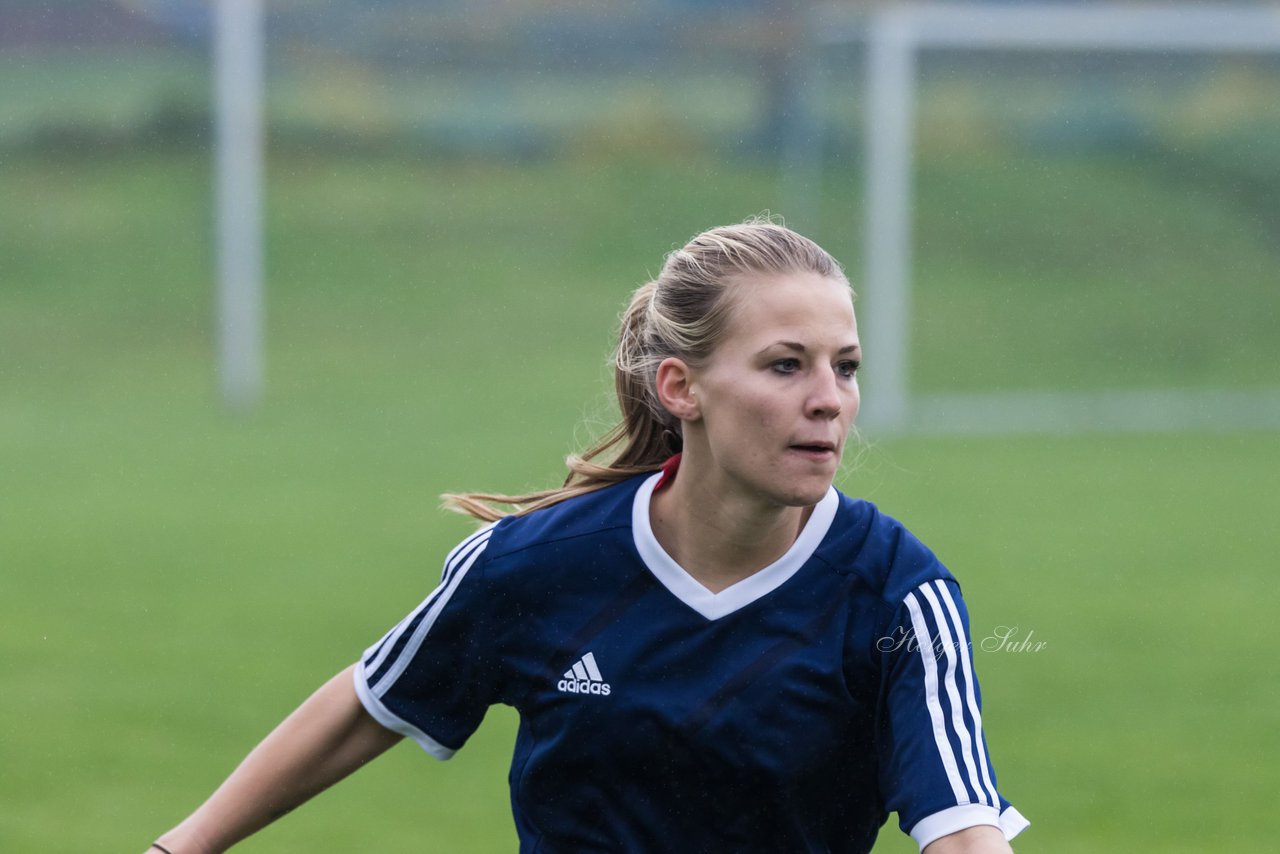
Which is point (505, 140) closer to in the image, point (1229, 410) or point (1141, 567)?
point (1229, 410)

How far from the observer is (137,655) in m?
7.93

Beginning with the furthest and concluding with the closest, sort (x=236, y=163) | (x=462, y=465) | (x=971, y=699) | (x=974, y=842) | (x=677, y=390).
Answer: (x=236, y=163), (x=462, y=465), (x=677, y=390), (x=971, y=699), (x=974, y=842)

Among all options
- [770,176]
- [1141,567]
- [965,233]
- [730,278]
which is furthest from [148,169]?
[730,278]

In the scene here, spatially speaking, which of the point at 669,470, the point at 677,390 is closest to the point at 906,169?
the point at 669,470

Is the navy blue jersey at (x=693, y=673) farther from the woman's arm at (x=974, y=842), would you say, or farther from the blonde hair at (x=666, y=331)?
the blonde hair at (x=666, y=331)

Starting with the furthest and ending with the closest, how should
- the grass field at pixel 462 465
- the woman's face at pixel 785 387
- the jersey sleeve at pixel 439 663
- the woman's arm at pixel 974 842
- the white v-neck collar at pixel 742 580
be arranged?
the grass field at pixel 462 465 < the jersey sleeve at pixel 439 663 < the white v-neck collar at pixel 742 580 < the woman's face at pixel 785 387 < the woman's arm at pixel 974 842

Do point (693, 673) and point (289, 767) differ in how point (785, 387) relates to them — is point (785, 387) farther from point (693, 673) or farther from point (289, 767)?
point (289, 767)

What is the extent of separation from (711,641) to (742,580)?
0.11 meters

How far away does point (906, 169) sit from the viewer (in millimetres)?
18266

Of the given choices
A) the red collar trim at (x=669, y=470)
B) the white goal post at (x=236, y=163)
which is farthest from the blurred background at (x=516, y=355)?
the red collar trim at (x=669, y=470)

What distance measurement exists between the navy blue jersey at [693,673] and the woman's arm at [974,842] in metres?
0.06

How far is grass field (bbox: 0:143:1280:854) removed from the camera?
Result: 6164 mm

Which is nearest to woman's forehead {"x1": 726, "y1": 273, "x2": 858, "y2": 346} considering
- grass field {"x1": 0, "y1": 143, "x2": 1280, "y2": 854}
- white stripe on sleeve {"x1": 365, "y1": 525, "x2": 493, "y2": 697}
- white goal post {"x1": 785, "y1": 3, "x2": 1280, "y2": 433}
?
white stripe on sleeve {"x1": 365, "y1": 525, "x2": 493, "y2": 697}

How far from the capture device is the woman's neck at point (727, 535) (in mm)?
3090
